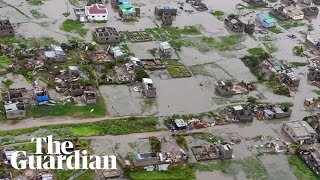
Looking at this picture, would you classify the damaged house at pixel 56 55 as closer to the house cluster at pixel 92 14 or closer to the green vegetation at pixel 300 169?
the house cluster at pixel 92 14

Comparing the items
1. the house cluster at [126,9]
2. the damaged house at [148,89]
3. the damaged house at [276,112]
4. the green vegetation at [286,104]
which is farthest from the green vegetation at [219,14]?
the damaged house at [276,112]

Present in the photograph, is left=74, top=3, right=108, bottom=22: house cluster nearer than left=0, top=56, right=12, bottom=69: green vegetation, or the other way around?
left=0, top=56, right=12, bottom=69: green vegetation

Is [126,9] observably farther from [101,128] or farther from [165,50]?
[101,128]

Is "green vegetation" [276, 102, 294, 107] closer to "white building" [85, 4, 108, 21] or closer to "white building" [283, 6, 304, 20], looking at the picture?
"white building" [283, 6, 304, 20]

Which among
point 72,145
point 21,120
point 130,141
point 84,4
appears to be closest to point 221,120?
point 130,141

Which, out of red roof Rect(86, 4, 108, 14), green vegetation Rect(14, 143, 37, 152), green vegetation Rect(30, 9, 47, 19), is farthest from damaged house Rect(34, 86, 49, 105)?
green vegetation Rect(30, 9, 47, 19)

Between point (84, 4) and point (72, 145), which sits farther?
point (84, 4)

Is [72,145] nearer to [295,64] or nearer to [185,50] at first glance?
[185,50]
